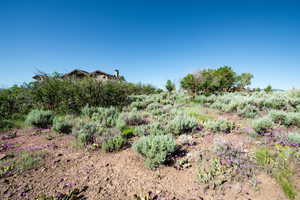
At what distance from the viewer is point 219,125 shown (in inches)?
153

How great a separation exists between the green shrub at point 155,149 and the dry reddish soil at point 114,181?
0.15m

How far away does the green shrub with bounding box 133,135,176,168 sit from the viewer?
237 cm

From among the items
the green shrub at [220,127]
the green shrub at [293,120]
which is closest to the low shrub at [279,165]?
the green shrub at [220,127]

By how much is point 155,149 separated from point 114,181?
3.06 feet

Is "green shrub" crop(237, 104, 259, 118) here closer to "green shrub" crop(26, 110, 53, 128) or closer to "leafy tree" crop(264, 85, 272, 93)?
"green shrub" crop(26, 110, 53, 128)

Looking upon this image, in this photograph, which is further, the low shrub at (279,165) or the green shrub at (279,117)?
the green shrub at (279,117)

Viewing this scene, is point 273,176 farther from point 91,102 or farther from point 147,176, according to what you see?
point 91,102

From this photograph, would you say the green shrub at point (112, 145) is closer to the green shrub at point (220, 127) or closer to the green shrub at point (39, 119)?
the green shrub at point (220, 127)

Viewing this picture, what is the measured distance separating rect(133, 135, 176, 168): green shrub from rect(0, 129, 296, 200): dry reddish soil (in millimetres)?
148

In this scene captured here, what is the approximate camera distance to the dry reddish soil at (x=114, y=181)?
1.81 metres

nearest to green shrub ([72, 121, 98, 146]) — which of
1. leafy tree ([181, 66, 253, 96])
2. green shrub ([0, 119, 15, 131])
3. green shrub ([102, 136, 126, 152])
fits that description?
green shrub ([102, 136, 126, 152])

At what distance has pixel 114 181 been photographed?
6.95 ft

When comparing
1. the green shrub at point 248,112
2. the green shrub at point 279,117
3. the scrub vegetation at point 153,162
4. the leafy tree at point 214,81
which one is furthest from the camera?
the leafy tree at point 214,81

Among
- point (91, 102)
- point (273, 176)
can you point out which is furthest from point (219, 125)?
point (91, 102)
